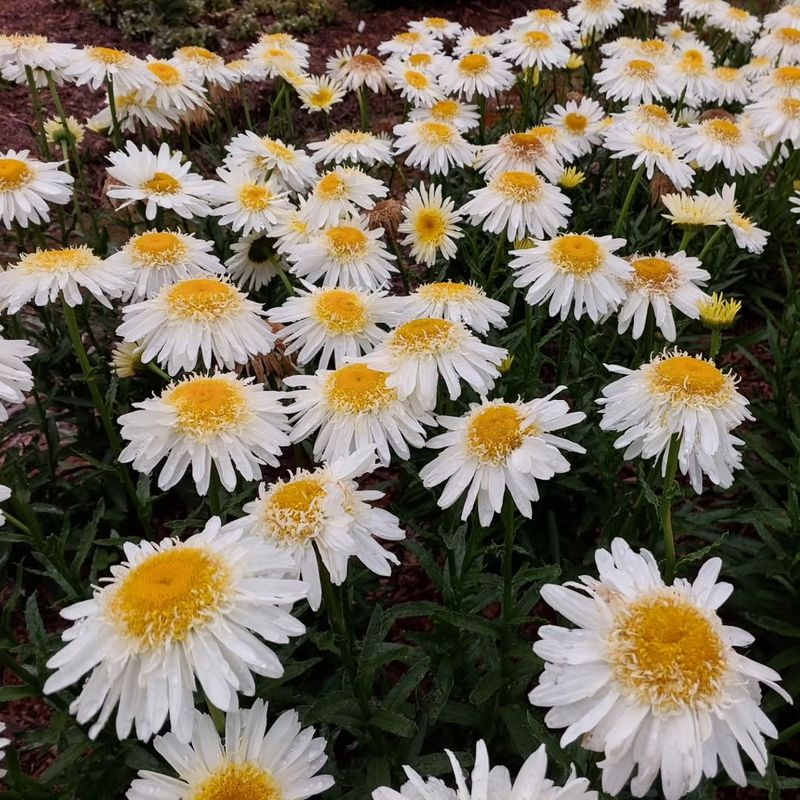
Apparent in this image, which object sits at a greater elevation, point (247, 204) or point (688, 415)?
point (688, 415)

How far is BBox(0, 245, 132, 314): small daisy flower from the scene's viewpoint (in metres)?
2.20

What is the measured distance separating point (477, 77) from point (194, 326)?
2.51m

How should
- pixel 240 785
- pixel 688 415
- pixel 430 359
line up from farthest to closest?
pixel 430 359 < pixel 688 415 < pixel 240 785

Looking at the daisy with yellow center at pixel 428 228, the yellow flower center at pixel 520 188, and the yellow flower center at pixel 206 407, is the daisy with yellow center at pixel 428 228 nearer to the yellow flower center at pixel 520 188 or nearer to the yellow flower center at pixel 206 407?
the yellow flower center at pixel 520 188

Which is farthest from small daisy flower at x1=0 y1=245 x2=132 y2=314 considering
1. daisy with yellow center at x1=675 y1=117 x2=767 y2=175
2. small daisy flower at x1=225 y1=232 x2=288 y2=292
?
daisy with yellow center at x1=675 y1=117 x2=767 y2=175

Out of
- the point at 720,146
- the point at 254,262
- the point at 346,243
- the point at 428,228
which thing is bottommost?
the point at 254,262

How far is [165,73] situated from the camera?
3443mm

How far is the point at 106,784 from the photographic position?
5.69 feet

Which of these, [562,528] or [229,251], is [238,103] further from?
[562,528]

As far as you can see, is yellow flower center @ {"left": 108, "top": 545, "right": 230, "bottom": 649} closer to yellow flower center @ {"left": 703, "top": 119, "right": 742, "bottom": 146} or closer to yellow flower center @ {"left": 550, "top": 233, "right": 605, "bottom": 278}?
yellow flower center @ {"left": 550, "top": 233, "right": 605, "bottom": 278}

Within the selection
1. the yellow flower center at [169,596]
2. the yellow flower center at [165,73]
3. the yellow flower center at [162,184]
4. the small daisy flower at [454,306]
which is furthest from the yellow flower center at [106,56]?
the yellow flower center at [169,596]

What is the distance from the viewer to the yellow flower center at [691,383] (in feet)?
5.66

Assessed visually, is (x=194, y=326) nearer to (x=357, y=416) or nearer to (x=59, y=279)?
(x=59, y=279)

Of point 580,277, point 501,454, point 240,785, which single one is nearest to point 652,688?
point 501,454
